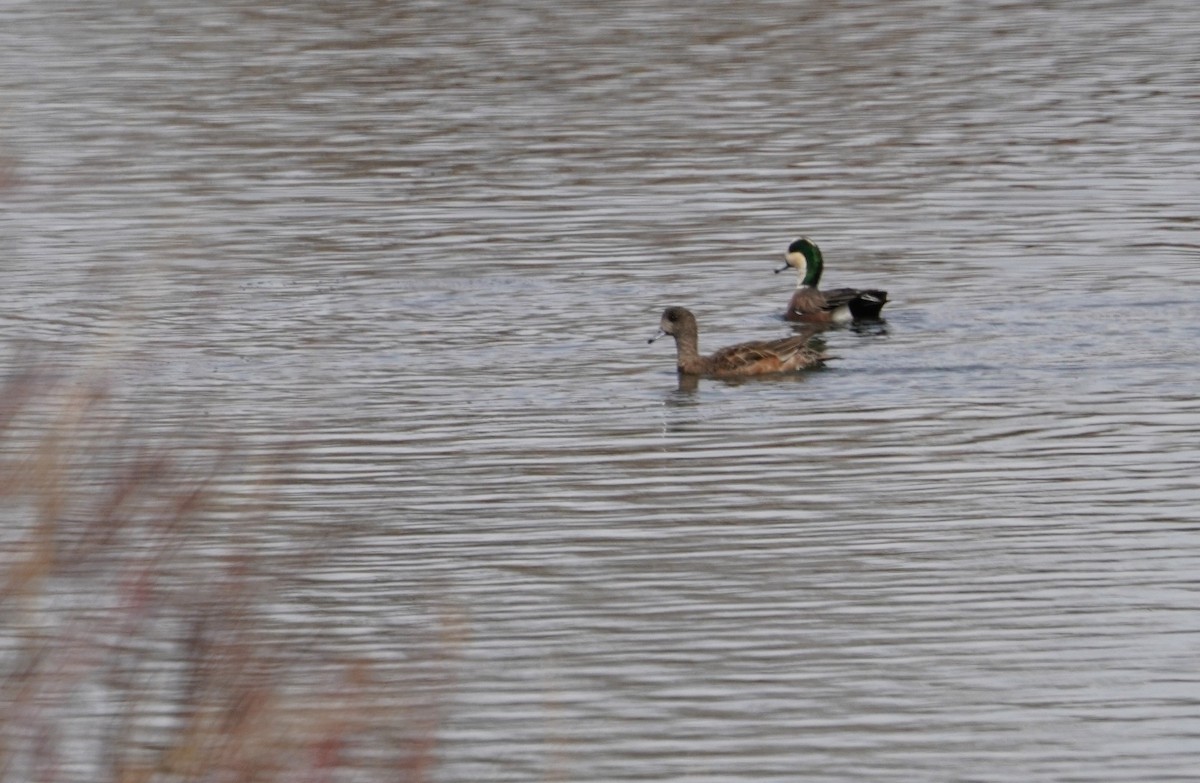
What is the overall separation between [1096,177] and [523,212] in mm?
4653

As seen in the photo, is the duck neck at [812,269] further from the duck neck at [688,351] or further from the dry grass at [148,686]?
the dry grass at [148,686]

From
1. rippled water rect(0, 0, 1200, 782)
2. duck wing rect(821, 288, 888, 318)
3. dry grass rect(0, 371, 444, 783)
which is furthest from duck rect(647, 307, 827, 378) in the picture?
dry grass rect(0, 371, 444, 783)

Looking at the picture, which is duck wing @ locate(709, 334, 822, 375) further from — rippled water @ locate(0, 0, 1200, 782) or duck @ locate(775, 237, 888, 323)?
duck @ locate(775, 237, 888, 323)

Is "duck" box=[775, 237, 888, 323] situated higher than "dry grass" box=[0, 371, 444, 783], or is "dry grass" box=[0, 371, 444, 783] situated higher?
"dry grass" box=[0, 371, 444, 783]

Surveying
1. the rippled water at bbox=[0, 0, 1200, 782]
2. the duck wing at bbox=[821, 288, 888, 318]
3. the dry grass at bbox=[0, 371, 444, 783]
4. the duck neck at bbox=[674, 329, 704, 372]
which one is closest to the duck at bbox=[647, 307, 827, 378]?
the duck neck at bbox=[674, 329, 704, 372]

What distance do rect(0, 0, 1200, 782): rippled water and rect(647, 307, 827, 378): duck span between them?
0.17m

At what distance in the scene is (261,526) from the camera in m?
10.9

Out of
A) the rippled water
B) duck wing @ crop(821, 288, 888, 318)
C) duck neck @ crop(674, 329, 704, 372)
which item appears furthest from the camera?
duck wing @ crop(821, 288, 888, 318)

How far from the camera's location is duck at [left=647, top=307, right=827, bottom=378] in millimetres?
14617

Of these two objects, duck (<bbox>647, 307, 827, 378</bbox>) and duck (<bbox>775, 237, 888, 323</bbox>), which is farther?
duck (<bbox>775, 237, 888, 323</bbox>)

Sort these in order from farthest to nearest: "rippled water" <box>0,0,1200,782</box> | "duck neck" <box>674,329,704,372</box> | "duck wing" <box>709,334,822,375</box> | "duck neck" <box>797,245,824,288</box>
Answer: "duck neck" <box>797,245,824,288</box> < "duck neck" <box>674,329,704,372</box> < "duck wing" <box>709,334,822,375</box> < "rippled water" <box>0,0,1200,782</box>

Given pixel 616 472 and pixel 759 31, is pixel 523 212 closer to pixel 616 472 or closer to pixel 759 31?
pixel 616 472

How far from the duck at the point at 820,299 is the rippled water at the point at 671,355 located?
19 centimetres

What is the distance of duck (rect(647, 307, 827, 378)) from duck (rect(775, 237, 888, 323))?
1.25 meters
